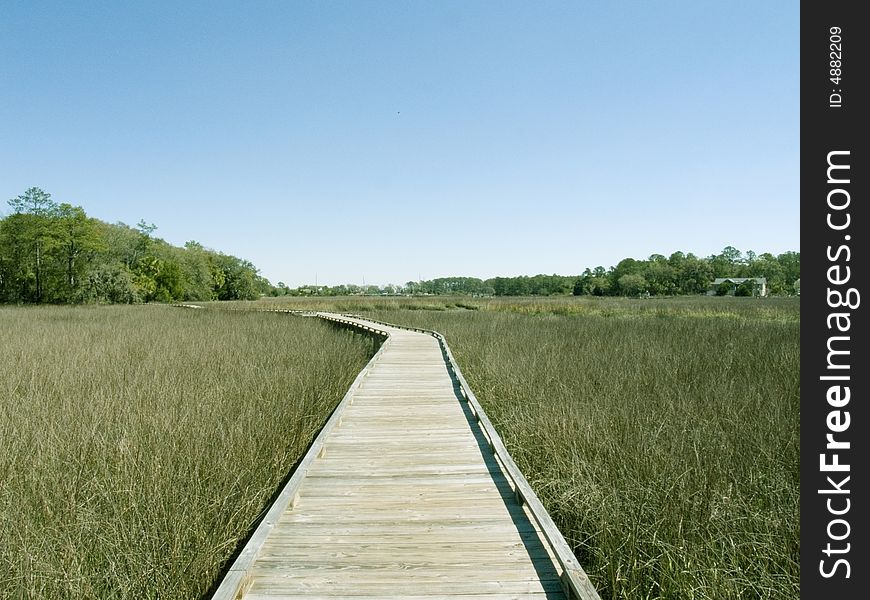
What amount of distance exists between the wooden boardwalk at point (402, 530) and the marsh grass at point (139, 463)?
19.3 inches

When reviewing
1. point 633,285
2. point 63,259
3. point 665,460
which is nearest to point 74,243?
point 63,259

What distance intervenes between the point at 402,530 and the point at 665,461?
233 cm

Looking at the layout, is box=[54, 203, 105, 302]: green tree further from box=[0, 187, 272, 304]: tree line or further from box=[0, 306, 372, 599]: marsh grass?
box=[0, 306, 372, 599]: marsh grass

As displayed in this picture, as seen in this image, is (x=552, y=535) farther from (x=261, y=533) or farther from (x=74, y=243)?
(x=74, y=243)

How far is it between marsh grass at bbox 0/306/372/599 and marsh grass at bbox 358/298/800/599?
243 centimetres

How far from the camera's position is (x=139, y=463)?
385 centimetres

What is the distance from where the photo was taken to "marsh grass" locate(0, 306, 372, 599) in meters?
2.55

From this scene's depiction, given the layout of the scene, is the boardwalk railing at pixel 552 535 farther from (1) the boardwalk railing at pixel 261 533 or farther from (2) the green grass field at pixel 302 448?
(1) the boardwalk railing at pixel 261 533

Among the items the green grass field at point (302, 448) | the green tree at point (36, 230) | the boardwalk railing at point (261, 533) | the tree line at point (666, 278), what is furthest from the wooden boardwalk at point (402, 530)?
the tree line at point (666, 278)

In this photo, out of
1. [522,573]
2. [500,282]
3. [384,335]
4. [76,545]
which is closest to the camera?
[522,573]

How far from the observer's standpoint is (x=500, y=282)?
143m
